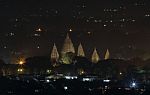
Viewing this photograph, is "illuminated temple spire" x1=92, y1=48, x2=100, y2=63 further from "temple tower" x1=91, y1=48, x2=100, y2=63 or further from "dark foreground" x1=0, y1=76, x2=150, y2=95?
"dark foreground" x1=0, y1=76, x2=150, y2=95

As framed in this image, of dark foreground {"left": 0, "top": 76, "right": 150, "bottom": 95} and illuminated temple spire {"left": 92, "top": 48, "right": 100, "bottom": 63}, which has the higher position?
illuminated temple spire {"left": 92, "top": 48, "right": 100, "bottom": 63}

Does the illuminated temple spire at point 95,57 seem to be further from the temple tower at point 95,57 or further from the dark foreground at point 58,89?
the dark foreground at point 58,89

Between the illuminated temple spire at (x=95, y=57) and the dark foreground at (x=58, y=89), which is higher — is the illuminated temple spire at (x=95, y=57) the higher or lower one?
the higher one

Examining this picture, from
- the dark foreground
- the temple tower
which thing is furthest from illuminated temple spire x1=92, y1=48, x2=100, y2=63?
the dark foreground

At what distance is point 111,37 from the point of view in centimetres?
19212

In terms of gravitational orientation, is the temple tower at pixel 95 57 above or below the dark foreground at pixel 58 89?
above

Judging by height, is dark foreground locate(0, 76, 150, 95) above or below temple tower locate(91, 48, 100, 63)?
below

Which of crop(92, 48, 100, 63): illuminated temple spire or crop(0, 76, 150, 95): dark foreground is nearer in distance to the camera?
crop(0, 76, 150, 95): dark foreground

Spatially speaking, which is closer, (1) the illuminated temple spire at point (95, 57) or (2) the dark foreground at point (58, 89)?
(2) the dark foreground at point (58, 89)

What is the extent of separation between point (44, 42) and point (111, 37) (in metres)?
16.2

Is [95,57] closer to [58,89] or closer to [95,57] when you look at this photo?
[95,57]

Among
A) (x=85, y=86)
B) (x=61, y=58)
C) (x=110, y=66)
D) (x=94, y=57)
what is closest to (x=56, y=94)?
(x=85, y=86)

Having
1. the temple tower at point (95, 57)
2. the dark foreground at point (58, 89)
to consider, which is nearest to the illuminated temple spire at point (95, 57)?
the temple tower at point (95, 57)

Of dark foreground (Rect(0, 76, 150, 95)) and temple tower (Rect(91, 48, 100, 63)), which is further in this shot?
temple tower (Rect(91, 48, 100, 63))
